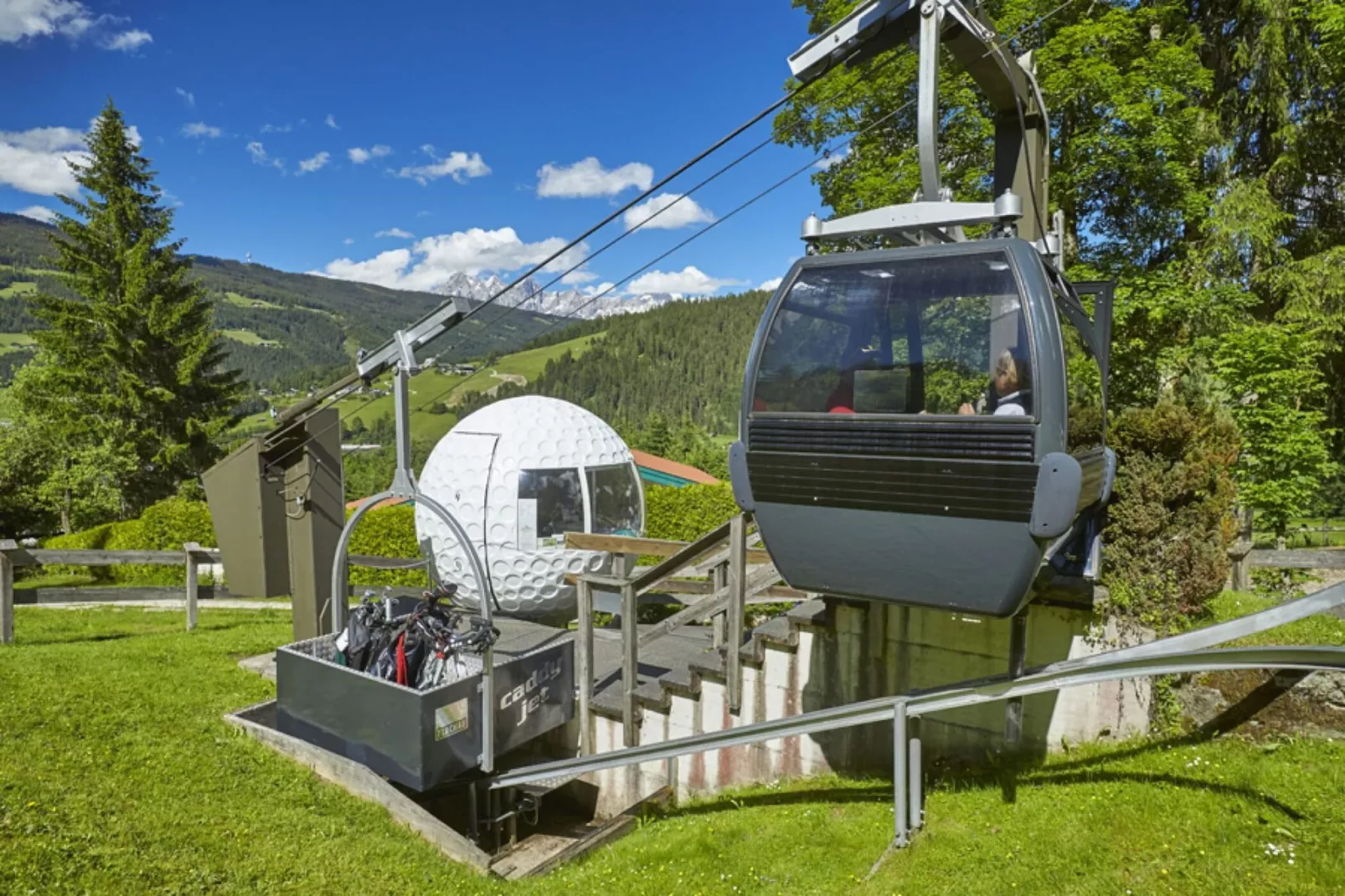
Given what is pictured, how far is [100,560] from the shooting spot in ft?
36.7

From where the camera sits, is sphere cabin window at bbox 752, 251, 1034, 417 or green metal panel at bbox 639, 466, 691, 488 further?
green metal panel at bbox 639, 466, 691, 488

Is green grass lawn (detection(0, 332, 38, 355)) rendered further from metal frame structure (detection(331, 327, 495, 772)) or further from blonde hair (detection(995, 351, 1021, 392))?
blonde hair (detection(995, 351, 1021, 392))

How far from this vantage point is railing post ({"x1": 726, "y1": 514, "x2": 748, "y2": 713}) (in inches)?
237

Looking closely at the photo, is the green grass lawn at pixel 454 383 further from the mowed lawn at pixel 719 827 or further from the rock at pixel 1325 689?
the rock at pixel 1325 689

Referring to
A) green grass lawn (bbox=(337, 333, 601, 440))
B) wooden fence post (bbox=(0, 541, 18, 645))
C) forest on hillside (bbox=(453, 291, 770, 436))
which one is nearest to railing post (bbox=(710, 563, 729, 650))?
wooden fence post (bbox=(0, 541, 18, 645))

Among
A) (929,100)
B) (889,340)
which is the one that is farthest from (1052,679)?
(929,100)

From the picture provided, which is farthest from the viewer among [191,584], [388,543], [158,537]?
[158,537]

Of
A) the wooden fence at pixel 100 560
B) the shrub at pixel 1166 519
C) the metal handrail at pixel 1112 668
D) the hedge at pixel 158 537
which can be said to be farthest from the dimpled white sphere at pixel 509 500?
the hedge at pixel 158 537

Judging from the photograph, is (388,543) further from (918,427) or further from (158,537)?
(918,427)

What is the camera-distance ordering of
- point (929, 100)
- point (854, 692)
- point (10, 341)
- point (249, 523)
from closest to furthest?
1. point (929, 100)
2. point (854, 692)
3. point (249, 523)
4. point (10, 341)

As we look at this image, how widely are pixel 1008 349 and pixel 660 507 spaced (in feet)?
54.8

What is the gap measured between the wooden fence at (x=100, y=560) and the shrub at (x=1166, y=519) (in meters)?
7.38

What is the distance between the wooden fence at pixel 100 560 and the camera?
31.1 ft

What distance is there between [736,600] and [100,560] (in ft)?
34.1
